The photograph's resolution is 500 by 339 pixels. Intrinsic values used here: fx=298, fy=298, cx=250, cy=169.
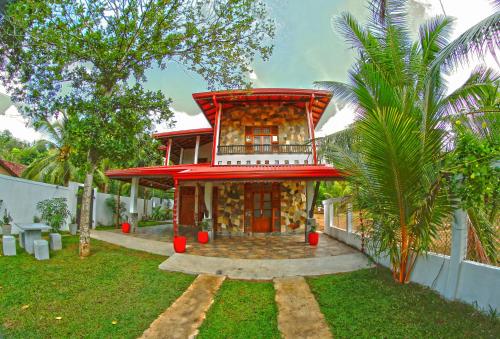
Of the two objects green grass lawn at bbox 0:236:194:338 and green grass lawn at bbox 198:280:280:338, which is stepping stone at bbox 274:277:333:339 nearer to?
green grass lawn at bbox 198:280:280:338

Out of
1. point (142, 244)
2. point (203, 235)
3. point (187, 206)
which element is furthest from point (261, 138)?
point (142, 244)

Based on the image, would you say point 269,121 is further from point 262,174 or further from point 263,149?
point 262,174

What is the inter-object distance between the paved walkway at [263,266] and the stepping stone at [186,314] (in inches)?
34.3

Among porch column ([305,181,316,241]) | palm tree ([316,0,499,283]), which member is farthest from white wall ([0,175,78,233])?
palm tree ([316,0,499,283])

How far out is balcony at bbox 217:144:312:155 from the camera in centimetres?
1160

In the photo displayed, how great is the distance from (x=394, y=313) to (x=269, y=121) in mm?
9426

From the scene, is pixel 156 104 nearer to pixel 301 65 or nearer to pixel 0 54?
pixel 0 54

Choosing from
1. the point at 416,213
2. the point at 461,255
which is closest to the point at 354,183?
the point at 416,213

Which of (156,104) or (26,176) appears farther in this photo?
(26,176)

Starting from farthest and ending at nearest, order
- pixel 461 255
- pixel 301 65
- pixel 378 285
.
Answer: pixel 301 65 < pixel 378 285 < pixel 461 255

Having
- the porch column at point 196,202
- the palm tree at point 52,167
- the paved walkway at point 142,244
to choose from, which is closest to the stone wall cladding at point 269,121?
the porch column at point 196,202

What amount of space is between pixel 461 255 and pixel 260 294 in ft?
9.93

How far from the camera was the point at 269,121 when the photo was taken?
40.6 ft

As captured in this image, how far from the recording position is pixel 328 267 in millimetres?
6594
